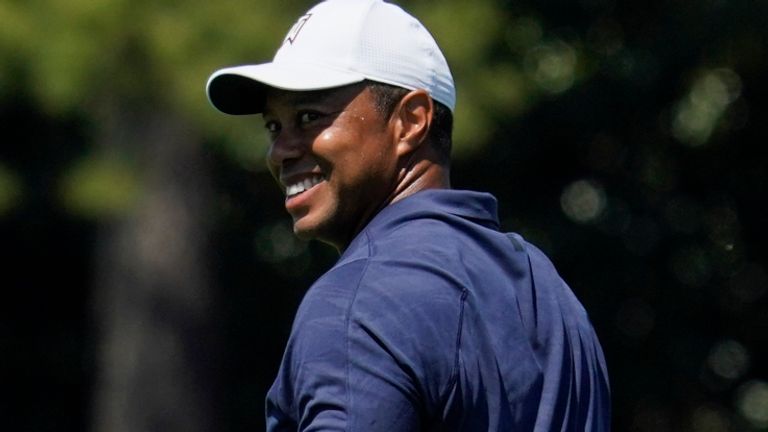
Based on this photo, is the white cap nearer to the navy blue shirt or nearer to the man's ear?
the man's ear

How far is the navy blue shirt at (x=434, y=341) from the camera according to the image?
7.13 feet

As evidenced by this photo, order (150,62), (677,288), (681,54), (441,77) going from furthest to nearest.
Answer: (677,288) < (681,54) < (150,62) < (441,77)

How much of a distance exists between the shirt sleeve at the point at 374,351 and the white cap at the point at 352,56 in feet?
1.25

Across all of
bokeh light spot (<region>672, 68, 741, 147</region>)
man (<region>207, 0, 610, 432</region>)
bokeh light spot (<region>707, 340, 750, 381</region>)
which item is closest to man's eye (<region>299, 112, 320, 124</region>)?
man (<region>207, 0, 610, 432</region>)

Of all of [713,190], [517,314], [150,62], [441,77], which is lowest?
[713,190]

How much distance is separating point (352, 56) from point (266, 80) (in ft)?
0.44

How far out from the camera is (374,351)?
7.12 ft

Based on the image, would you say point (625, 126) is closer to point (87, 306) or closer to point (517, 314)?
point (87, 306)

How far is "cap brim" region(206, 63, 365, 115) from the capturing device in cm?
249

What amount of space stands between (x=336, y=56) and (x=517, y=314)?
48cm

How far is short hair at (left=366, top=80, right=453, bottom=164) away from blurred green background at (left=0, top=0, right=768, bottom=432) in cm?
443

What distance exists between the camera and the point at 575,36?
10234 mm

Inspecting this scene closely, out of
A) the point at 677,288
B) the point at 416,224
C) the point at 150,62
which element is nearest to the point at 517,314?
the point at 416,224

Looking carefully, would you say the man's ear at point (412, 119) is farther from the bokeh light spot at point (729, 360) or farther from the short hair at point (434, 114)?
the bokeh light spot at point (729, 360)
